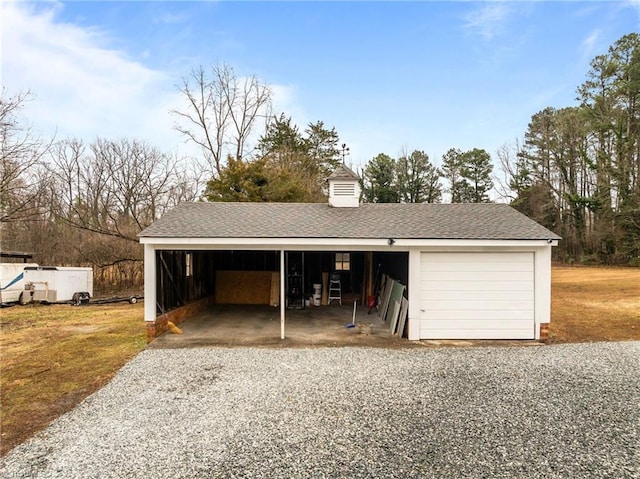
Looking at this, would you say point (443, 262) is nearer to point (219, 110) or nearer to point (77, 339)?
point (77, 339)

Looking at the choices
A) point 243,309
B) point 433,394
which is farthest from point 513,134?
point 433,394

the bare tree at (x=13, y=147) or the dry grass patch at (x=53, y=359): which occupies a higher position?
the bare tree at (x=13, y=147)

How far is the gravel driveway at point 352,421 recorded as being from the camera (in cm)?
367

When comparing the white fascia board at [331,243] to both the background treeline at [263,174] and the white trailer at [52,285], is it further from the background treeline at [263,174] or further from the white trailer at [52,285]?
the white trailer at [52,285]

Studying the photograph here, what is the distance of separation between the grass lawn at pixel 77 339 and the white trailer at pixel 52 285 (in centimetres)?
62

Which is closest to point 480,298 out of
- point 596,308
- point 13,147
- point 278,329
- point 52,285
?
point 278,329

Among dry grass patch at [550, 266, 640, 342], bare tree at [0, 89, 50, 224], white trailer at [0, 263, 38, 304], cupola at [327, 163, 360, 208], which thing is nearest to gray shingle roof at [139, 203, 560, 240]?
cupola at [327, 163, 360, 208]

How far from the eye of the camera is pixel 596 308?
41.8 ft

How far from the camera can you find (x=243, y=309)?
508 inches

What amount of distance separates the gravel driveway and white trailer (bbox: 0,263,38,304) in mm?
11952

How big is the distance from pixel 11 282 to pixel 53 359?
10437 mm

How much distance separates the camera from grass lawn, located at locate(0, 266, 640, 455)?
211 inches

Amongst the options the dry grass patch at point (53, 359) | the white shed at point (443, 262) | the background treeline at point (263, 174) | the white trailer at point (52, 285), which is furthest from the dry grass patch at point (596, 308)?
the white trailer at point (52, 285)

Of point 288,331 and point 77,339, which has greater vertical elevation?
point 288,331
